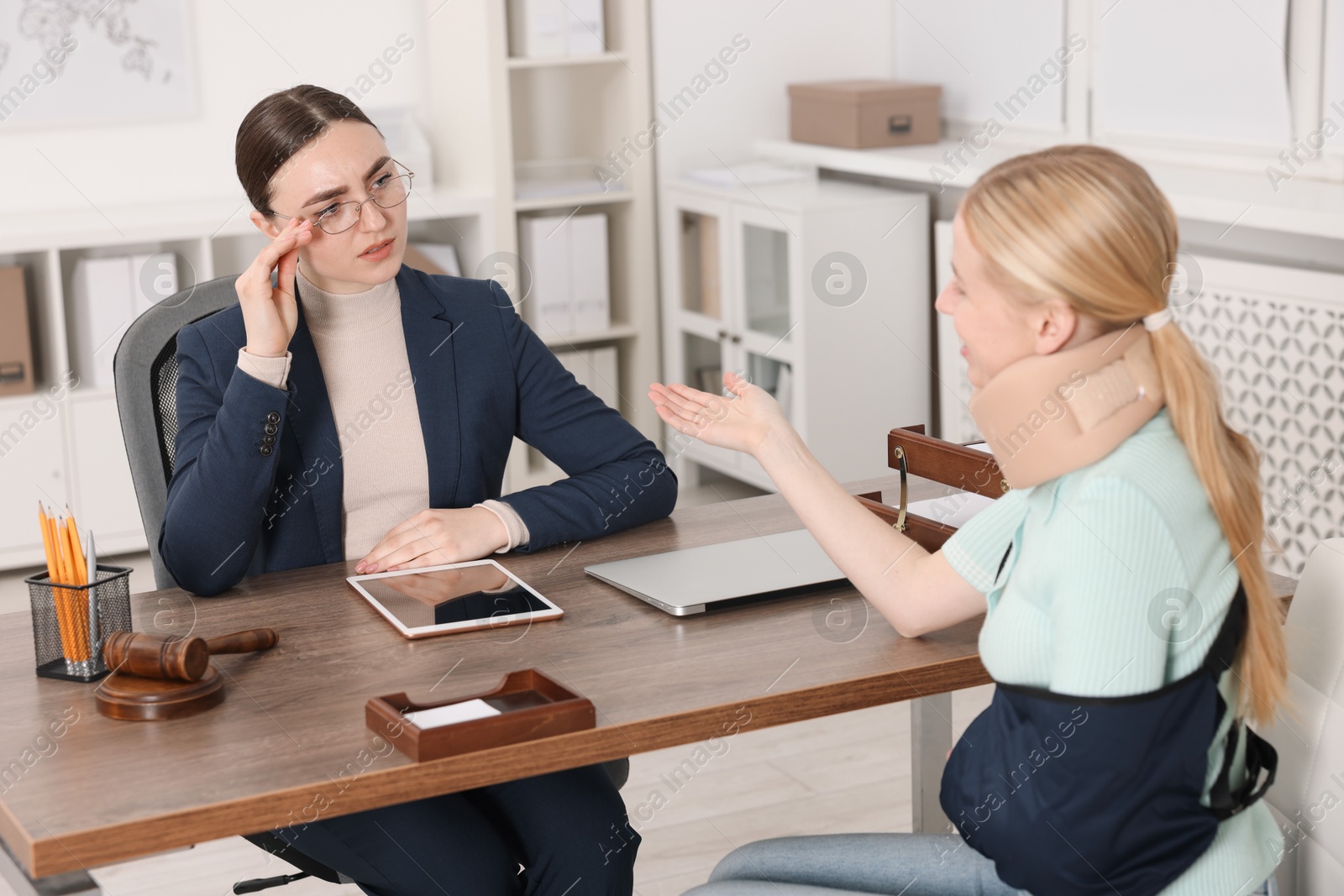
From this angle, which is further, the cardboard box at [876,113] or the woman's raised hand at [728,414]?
the cardboard box at [876,113]

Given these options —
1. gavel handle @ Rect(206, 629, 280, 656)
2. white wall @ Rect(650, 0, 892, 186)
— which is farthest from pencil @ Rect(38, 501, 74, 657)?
white wall @ Rect(650, 0, 892, 186)

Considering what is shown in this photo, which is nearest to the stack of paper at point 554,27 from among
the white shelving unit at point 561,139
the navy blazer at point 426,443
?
the white shelving unit at point 561,139

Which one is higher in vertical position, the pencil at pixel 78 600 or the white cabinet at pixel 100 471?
the pencil at pixel 78 600

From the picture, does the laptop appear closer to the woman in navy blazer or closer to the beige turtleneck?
the woman in navy blazer

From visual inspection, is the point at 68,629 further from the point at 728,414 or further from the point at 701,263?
the point at 701,263

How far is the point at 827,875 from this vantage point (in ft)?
4.65

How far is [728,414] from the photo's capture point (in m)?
1.61

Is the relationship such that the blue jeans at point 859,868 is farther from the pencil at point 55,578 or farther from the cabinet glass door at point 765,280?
the cabinet glass door at point 765,280

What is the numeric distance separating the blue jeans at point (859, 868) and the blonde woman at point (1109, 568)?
8 cm

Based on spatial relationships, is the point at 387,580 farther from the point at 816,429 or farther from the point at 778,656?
the point at 816,429

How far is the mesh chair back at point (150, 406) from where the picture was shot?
1.96 m

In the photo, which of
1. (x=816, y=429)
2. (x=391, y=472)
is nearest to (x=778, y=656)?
(x=391, y=472)

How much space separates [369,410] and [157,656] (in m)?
0.66

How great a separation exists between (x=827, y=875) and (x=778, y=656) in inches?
8.5
